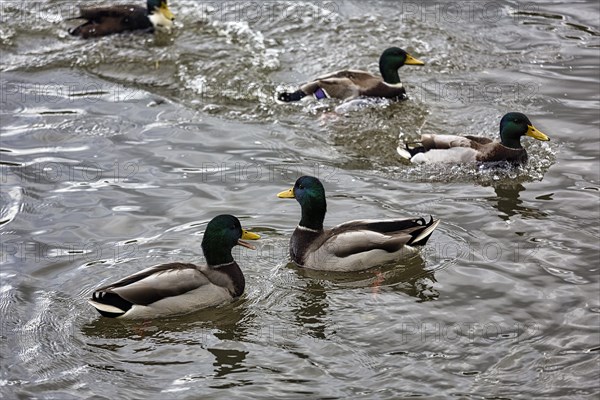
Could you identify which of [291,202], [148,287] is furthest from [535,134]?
[148,287]

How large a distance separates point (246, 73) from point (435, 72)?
2.45m

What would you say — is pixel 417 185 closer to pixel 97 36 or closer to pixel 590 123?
pixel 590 123

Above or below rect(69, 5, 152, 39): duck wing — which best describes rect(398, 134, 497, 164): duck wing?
below

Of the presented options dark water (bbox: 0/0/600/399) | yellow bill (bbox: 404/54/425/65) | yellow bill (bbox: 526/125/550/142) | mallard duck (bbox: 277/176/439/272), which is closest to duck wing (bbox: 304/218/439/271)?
mallard duck (bbox: 277/176/439/272)

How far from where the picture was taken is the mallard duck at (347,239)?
8.91 metres

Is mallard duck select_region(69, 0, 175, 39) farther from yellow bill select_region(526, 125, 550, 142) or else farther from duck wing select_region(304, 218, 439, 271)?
duck wing select_region(304, 218, 439, 271)

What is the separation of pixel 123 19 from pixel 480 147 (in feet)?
19.8

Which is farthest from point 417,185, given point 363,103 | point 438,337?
point 438,337

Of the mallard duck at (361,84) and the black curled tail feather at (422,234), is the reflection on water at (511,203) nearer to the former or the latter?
the black curled tail feather at (422,234)

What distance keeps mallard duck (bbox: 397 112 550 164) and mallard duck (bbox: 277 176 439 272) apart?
72.7 inches

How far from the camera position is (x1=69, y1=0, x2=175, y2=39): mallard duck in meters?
14.4

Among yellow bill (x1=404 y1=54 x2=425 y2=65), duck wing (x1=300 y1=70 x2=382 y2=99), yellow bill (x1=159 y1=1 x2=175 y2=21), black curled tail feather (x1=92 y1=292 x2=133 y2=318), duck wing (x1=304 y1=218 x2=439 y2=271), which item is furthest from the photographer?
yellow bill (x1=159 y1=1 x2=175 y2=21)

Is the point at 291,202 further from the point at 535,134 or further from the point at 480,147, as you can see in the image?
the point at 535,134

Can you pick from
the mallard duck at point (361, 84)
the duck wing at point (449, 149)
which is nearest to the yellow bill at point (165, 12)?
the mallard duck at point (361, 84)
